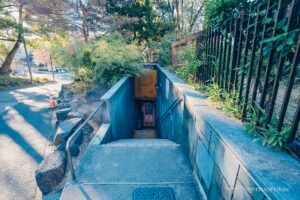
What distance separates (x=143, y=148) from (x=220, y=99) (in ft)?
5.15

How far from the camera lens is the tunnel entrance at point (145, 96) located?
923cm

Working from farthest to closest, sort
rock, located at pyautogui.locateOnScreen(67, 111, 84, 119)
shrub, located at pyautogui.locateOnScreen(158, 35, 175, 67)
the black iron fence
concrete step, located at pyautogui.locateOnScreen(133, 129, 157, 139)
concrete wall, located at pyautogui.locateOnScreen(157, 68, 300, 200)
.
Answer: shrub, located at pyautogui.locateOnScreen(158, 35, 175, 67)
concrete step, located at pyautogui.locateOnScreen(133, 129, 157, 139)
rock, located at pyautogui.locateOnScreen(67, 111, 84, 119)
the black iron fence
concrete wall, located at pyautogui.locateOnScreen(157, 68, 300, 200)

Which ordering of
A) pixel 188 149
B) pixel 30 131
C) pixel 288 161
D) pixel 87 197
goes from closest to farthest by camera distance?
pixel 288 161 < pixel 87 197 < pixel 188 149 < pixel 30 131

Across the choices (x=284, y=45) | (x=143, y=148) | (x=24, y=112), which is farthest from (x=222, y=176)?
(x=24, y=112)

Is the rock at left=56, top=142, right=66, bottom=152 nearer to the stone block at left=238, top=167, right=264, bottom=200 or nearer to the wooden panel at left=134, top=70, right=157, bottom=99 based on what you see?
the stone block at left=238, top=167, right=264, bottom=200

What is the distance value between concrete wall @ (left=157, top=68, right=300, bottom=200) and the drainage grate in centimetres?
43

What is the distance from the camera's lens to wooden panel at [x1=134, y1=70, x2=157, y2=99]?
9500 mm

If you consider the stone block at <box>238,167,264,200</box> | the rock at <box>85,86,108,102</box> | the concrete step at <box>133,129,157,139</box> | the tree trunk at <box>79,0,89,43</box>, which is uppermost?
the tree trunk at <box>79,0,89,43</box>

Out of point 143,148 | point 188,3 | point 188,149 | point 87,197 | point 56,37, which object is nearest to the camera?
point 87,197

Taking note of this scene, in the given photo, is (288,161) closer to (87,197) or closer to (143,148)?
(87,197)

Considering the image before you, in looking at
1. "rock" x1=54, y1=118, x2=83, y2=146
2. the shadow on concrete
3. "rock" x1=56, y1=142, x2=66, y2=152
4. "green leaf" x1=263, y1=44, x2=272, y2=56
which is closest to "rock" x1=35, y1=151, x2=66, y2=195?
"rock" x1=56, y1=142, x2=66, y2=152

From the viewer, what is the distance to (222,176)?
5.12 ft

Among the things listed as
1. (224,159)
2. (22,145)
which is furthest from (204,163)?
(22,145)

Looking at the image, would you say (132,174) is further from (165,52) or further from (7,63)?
(7,63)
